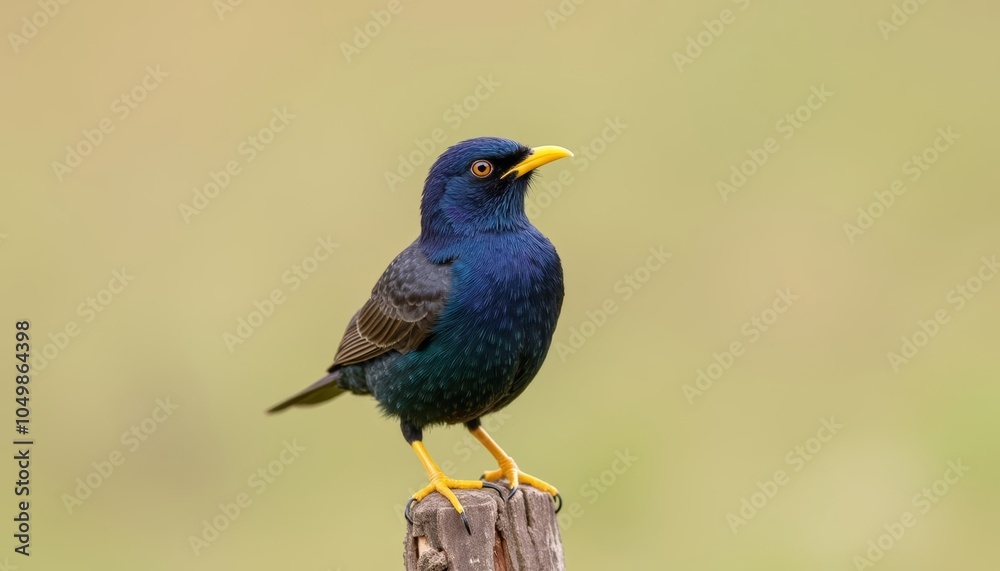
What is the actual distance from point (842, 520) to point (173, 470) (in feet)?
16.8

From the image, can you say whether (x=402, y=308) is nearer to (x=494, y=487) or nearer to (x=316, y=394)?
(x=494, y=487)

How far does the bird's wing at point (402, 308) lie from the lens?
6094 millimetres

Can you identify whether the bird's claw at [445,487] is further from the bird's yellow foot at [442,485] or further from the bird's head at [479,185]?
the bird's head at [479,185]

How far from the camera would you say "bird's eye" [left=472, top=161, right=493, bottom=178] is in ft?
20.4

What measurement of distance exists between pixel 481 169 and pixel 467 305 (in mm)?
727

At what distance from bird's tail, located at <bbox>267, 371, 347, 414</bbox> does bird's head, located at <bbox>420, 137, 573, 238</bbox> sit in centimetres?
125

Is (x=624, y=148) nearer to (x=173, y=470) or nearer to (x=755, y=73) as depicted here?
(x=755, y=73)

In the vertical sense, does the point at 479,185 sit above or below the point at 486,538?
above

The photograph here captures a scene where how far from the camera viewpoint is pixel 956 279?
35.6 feet

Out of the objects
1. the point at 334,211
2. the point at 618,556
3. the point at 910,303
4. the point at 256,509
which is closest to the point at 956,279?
the point at 910,303

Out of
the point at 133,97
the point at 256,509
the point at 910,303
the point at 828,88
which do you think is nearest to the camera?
the point at 256,509

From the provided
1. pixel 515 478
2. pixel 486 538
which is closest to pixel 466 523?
pixel 486 538

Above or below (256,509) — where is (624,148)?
above

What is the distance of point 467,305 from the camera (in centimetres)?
597
